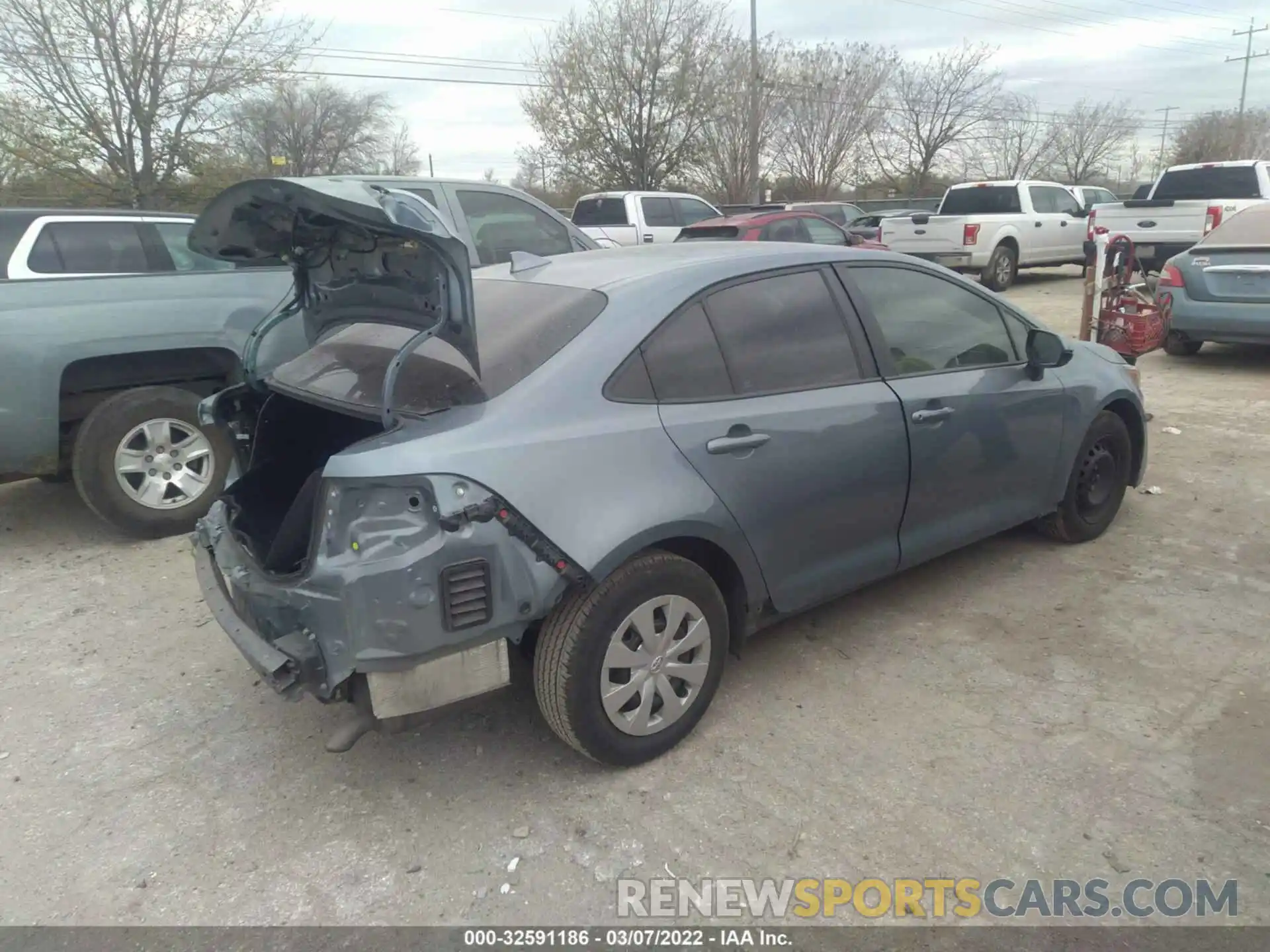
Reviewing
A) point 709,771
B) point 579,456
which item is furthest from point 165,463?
point 709,771

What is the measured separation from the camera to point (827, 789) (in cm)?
292

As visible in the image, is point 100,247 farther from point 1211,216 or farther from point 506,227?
point 1211,216

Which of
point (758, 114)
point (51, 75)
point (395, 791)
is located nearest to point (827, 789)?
point (395, 791)

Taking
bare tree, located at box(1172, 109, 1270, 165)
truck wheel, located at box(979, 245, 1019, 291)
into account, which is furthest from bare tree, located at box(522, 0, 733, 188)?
bare tree, located at box(1172, 109, 1270, 165)

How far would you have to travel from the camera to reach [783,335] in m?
3.41

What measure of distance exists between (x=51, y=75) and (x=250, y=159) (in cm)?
470

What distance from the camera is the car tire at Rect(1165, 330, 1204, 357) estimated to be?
369 inches

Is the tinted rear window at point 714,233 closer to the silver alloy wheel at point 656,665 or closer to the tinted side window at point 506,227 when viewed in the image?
the tinted side window at point 506,227

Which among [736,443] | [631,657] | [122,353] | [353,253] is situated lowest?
[631,657]

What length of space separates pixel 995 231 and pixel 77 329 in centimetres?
1419

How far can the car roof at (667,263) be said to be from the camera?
3.24 metres

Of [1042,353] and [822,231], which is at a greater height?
[822,231]

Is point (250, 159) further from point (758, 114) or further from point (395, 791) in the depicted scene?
point (395, 791)

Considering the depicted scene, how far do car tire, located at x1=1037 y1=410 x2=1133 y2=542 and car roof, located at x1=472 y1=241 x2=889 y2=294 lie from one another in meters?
1.55
